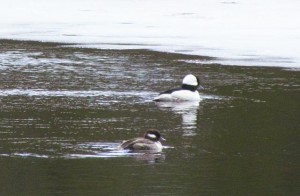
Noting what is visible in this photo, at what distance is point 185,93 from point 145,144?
18.7ft

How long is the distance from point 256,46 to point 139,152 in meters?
14.6

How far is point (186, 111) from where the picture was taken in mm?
17625

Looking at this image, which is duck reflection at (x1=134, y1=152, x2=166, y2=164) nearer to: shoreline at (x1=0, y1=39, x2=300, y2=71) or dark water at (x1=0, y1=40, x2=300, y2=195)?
dark water at (x1=0, y1=40, x2=300, y2=195)

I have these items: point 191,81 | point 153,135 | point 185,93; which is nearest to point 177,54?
point 191,81

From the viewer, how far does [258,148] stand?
1350 cm

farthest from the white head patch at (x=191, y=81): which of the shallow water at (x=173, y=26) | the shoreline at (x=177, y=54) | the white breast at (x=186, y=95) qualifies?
the shallow water at (x=173, y=26)

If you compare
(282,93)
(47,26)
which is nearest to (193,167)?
(282,93)

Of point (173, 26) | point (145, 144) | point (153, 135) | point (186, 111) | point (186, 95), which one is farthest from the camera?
point (173, 26)

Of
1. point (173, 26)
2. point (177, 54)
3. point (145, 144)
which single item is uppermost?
point (173, 26)

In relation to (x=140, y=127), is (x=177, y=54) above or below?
above

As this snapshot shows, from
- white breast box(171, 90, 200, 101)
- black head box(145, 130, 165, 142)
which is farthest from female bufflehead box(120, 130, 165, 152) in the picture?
white breast box(171, 90, 200, 101)

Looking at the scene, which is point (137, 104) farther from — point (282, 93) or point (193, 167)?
point (193, 167)

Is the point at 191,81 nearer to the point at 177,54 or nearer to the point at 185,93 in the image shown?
the point at 185,93

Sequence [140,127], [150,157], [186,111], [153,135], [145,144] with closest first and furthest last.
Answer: [150,157] → [145,144] → [153,135] → [140,127] → [186,111]
